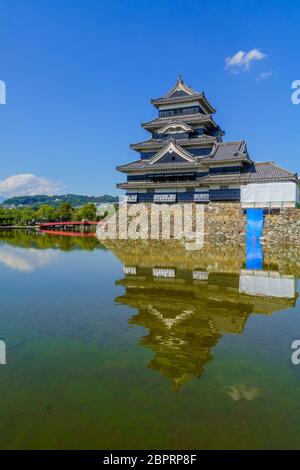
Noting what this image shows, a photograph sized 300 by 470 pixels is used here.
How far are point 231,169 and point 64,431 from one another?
3029 cm

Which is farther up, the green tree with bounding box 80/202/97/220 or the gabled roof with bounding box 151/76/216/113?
the gabled roof with bounding box 151/76/216/113

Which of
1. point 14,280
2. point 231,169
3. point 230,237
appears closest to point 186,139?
point 231,169

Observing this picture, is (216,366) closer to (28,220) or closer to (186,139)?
(186,139)

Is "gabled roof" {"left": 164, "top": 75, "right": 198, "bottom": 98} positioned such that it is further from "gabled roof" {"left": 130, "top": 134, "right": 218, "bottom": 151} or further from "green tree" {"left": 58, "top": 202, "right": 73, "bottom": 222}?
"green tree" {"left": 58, "top": 202, "right": 73, "bottom": 222}

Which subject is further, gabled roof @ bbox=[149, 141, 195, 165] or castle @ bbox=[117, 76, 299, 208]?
gabled roof @ bbox=[149, 141, 195, 165]

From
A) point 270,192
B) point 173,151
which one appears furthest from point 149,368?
point 173,151

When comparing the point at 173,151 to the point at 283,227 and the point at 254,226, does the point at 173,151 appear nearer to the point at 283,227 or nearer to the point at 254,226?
the point at 254,226

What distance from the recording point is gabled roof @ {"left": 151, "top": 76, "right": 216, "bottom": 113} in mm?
36625

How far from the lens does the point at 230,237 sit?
2739 cm

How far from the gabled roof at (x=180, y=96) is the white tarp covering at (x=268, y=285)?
2908 centimetres

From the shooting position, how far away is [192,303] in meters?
8.88

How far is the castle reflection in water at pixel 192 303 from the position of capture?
5.54 meters

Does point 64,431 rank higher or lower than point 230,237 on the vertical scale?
lower

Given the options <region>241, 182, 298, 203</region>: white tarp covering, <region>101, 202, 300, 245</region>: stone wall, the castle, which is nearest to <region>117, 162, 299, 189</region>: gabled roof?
the castle
